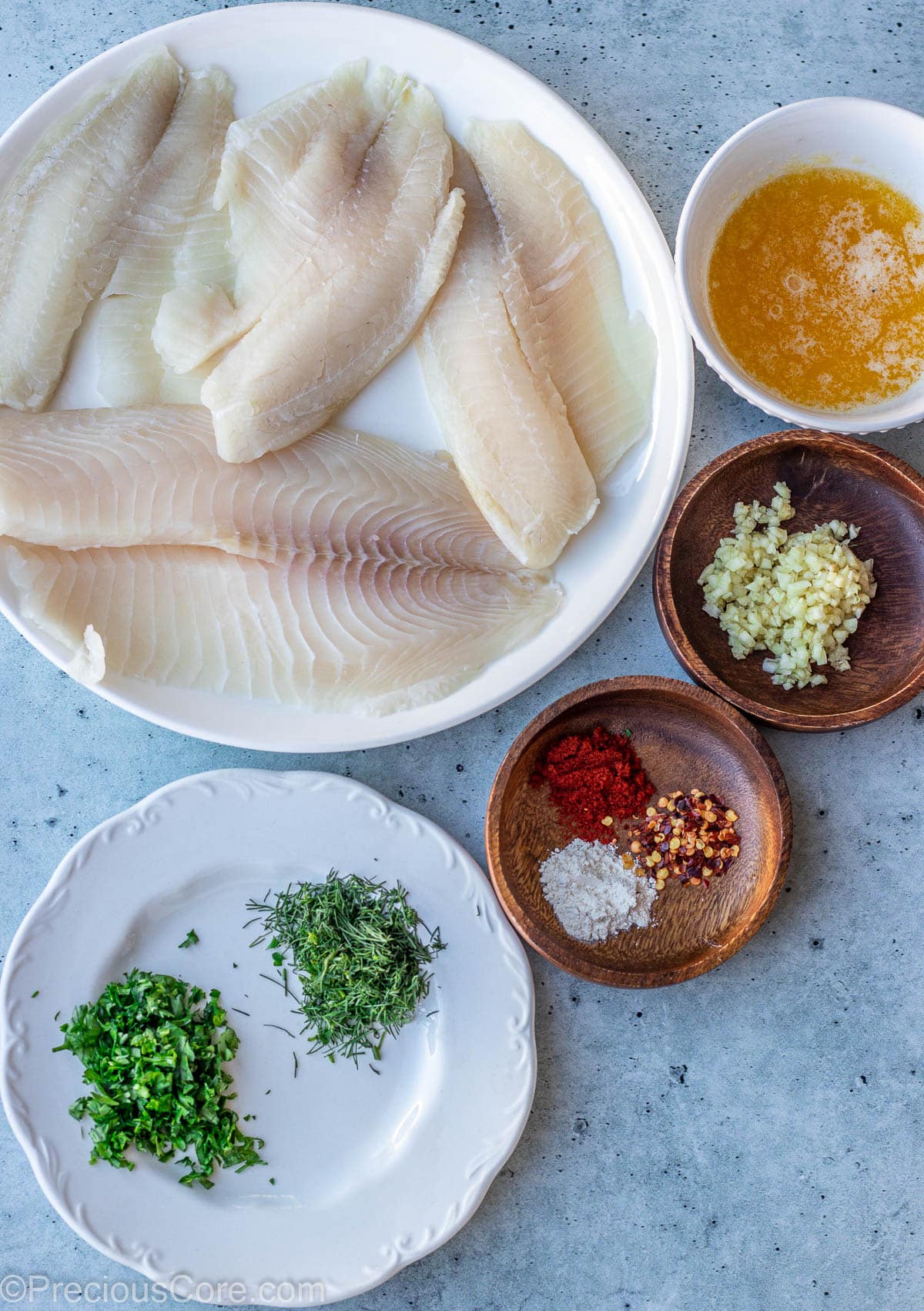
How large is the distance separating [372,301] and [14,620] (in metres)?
0.88

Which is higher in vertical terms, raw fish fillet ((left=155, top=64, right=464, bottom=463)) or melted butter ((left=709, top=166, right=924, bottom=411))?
raw fish fillet ((left=155, top=64, right=464, bottom=463))

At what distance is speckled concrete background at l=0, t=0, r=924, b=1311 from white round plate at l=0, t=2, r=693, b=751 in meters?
0.15

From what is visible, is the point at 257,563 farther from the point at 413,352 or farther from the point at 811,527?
the point at 811,527

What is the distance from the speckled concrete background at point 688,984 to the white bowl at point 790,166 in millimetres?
199

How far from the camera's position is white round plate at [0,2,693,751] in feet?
5.35

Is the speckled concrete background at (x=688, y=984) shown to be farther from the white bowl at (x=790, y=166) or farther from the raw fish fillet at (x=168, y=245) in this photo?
the raw fish fillet at (x=168, y=245)

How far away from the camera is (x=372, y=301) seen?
1.58 metres

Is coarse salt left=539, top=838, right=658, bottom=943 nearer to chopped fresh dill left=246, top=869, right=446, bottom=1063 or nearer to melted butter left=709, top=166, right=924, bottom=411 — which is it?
chopped fresh dill left=246, top=869, right=446, bottom=1063

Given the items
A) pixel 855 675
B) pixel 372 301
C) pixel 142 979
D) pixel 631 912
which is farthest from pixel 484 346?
pixel 142 979

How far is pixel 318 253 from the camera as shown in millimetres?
1596

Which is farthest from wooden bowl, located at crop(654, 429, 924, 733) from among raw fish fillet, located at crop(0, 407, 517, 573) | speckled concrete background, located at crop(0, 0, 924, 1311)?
raw fish fillet, located at crop(0, 407, 517, 573)

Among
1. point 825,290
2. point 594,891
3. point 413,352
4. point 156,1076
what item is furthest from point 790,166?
point 156,1076

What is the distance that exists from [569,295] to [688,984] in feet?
4.63

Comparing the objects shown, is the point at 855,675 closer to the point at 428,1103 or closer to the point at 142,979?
the point at 428,1103
